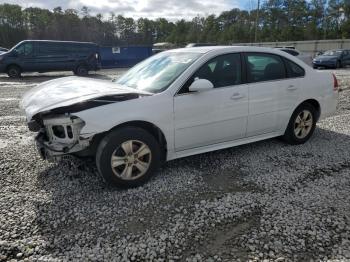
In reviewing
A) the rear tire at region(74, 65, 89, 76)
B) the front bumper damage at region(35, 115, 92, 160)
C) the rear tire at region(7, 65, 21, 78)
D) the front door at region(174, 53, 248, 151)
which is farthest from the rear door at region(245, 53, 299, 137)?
the rear tire at region(7, 65, 21, 78)

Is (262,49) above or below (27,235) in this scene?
above

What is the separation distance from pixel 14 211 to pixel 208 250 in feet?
6.60

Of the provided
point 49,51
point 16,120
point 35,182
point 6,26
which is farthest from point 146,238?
point 6,26

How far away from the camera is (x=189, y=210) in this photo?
3234mm

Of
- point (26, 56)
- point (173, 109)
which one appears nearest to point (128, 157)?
point (173, 109)

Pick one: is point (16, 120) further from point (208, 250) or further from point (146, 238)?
point (208, 250)

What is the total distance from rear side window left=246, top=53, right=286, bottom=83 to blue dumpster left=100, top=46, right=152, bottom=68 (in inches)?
835

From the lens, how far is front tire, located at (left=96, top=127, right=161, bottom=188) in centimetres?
346

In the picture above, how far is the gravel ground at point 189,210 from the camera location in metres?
2.66

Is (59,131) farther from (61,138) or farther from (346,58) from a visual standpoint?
(346,58)

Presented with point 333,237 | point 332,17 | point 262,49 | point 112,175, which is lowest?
point 333,237

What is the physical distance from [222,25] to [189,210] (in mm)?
91694

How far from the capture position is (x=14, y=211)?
3.25m

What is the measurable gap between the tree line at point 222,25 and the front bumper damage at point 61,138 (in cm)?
5999
